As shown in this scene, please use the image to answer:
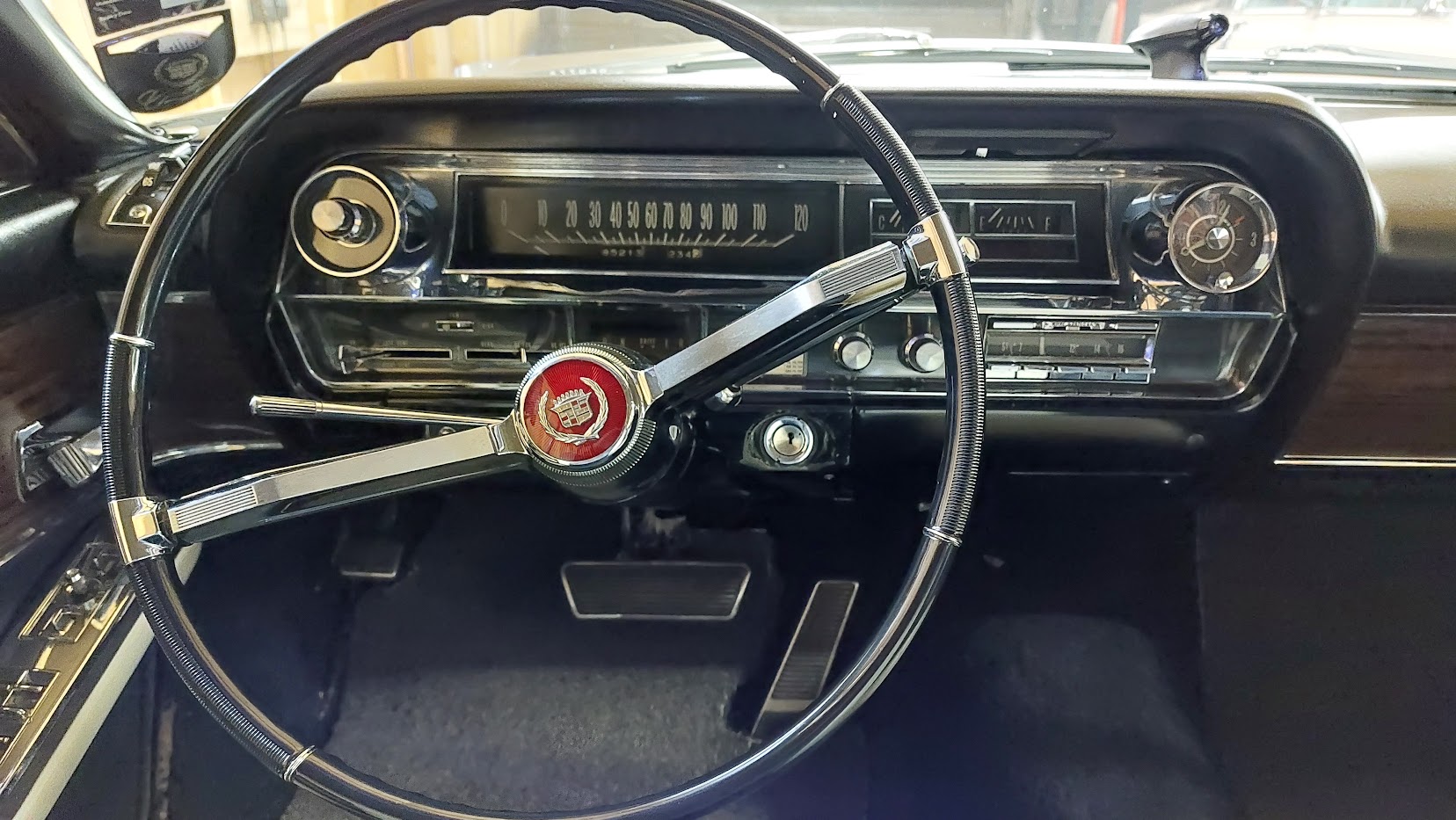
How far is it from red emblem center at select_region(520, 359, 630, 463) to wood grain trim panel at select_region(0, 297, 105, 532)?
0.62 meters

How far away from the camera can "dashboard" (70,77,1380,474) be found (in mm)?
961

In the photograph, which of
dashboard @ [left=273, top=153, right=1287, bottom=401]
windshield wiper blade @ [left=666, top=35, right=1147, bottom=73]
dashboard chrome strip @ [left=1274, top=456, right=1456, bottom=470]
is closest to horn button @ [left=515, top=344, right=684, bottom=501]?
dashboard @ [left=273, top=153, right=1287, bottom=401]

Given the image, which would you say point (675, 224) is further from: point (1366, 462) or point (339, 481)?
point (1366, 462)

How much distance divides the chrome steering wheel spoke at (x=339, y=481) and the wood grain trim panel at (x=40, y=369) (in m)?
0.40

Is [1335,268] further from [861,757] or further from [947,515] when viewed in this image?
[861,757]

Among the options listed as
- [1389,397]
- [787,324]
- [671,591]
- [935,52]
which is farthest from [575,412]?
[1389,397]

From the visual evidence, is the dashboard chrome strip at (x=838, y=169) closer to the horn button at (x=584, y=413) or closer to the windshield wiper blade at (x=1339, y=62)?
the horn button at (x=584, y=413)

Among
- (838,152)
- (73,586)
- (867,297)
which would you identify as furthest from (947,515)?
(73,586)

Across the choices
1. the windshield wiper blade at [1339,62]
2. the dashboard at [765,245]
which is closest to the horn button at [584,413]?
the dashboard at [765,245]

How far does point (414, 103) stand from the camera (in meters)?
0.97

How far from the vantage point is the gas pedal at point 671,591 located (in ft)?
4.47

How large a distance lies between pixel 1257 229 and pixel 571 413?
0.73 m

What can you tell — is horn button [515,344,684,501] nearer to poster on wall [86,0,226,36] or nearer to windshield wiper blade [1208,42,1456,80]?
poster on wall [86,0,226,36]

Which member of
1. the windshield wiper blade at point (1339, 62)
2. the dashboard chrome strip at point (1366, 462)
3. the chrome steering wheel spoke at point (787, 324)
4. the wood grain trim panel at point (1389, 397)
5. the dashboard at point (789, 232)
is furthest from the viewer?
the windshield wiper blade at point (1339, 62)
